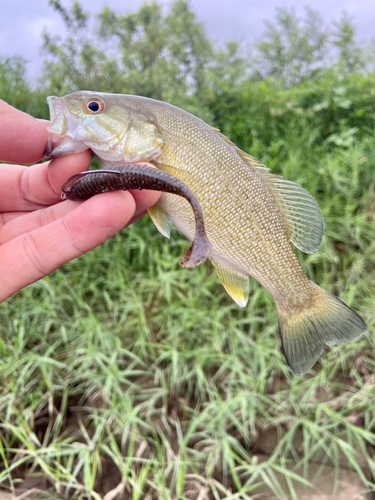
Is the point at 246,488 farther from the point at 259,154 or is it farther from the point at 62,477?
the point at 259,154

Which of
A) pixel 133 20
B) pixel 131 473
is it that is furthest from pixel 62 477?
pixel 133 20

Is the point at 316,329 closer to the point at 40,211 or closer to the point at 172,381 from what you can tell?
the point at 40,211

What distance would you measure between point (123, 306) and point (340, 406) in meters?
1.76

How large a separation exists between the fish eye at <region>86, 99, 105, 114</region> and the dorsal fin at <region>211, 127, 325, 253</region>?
45 cm

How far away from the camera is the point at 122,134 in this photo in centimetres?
138

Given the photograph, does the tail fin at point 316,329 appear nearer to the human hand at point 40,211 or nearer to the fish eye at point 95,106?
the human hand at point 40,211

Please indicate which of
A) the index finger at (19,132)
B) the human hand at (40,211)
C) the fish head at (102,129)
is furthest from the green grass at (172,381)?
the fish head at (102,129)

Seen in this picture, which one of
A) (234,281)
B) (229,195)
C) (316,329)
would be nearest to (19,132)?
(229,195)

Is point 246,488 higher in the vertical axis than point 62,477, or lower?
higher

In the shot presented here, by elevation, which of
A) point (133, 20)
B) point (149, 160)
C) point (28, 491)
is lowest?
point (28, 491)

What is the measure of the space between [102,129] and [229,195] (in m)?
0.54

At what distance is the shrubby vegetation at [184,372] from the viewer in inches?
89.0

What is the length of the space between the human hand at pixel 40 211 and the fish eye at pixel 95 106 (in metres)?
0.16

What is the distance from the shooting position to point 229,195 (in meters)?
1.33
